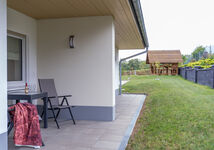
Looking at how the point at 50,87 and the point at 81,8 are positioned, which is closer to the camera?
the point at 81,8

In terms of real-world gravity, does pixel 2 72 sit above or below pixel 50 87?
above

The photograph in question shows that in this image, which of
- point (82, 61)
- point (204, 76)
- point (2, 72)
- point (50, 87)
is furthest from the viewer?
point (204, 76)

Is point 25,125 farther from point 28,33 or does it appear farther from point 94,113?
point 28,33

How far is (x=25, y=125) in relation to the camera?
126 inches

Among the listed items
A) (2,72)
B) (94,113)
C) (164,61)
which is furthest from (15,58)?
(164,61)

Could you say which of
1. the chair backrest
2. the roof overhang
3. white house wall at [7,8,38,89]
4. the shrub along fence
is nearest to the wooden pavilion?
the shrub along fence

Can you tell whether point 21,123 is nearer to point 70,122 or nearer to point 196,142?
point 70,122

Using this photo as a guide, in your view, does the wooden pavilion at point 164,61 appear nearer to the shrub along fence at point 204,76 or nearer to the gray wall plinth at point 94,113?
the shrub along fence at point 204,76

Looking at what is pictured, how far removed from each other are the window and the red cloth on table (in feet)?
5.75

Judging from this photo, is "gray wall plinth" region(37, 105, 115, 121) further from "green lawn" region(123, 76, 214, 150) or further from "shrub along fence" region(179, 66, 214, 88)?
"shrub along fence" region(179, 66, 214, 88)

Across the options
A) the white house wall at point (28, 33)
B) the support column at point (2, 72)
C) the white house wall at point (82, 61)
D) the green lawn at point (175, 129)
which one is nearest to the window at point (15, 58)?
the white house wall at point (28, 33)

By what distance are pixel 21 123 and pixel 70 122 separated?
1.94m

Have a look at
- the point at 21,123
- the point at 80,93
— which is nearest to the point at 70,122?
the point at 80,93

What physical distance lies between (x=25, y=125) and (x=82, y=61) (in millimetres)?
2397
